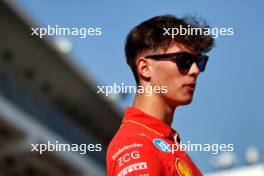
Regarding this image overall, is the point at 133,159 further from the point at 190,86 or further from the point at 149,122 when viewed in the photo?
the point at 190,86

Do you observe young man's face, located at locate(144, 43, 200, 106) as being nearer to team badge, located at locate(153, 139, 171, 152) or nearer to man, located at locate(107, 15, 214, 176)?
man, located at locate(107, 15, 214, 176)

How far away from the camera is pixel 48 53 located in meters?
29.2

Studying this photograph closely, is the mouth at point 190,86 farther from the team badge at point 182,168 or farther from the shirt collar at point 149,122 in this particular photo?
the team badge at point 182,168

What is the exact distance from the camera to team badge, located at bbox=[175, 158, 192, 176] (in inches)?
89.0

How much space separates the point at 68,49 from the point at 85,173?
18.9ft

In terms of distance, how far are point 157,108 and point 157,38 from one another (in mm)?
255

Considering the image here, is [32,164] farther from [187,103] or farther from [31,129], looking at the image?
[187,103]

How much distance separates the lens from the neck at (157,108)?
96.7 inches

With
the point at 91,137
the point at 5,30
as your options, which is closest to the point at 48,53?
the point at 5,30

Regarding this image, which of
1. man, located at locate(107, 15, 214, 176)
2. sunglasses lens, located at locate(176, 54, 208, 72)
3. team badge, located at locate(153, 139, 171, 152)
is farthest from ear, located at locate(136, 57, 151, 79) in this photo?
team badge, located at locate(153, 139, 171, 152)

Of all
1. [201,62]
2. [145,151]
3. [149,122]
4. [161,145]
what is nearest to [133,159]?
[145,151]

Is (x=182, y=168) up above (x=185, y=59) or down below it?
below

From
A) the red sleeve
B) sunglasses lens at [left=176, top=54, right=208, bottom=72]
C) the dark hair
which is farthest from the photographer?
the dark hair

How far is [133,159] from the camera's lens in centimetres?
215
